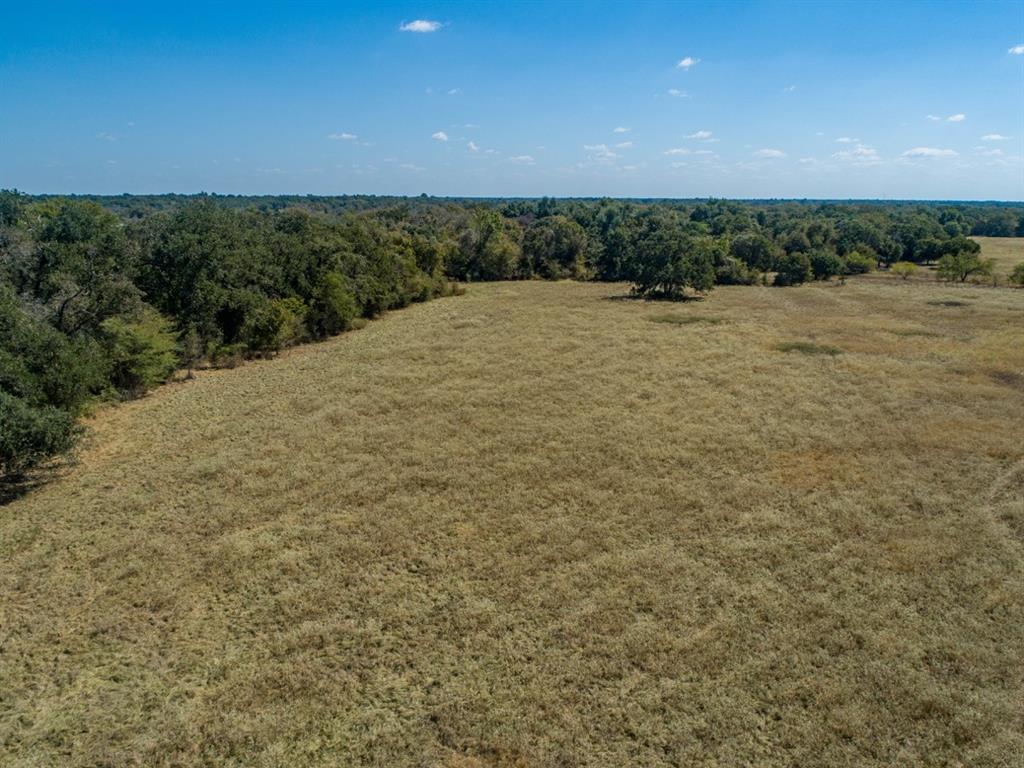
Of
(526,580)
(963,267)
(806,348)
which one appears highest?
(963,267)

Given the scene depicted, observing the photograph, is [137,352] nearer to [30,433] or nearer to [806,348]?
[30,433]

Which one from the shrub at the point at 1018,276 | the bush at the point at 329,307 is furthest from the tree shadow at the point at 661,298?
the shrub at the point at 1018,276

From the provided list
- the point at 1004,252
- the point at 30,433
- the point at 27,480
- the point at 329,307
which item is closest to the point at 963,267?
the point at 1004,252

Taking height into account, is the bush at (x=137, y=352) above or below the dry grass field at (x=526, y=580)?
above

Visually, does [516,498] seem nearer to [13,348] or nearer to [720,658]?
[720,658]

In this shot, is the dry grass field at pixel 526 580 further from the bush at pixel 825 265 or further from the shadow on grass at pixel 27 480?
the bush at pixel 825 265

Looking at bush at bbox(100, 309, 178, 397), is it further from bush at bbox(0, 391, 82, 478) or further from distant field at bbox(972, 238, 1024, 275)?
distant field at bbox(972, 238, 1024, 275)

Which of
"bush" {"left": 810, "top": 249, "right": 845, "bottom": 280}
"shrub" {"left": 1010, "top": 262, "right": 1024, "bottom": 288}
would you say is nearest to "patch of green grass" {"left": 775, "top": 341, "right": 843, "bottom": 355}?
"bush" {"left": 810, "top": 249, "right": 845, "bottom": 280}
